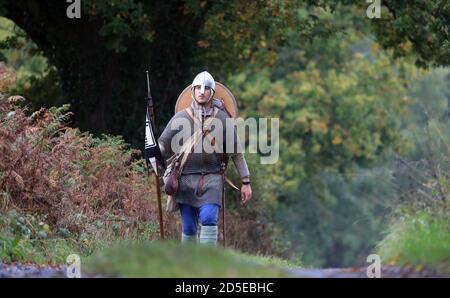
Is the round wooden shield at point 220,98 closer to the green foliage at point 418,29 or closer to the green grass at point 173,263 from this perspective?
the green grass at point 173,263

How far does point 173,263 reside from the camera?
365 inches

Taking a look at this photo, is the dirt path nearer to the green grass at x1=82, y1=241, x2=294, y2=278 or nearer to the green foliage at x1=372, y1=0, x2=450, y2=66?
the green grass at x1=82, y1=241, x2=294, y2=278

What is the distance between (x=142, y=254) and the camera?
951cm

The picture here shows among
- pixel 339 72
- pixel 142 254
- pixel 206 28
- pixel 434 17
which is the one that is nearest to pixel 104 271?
pixel 142 254

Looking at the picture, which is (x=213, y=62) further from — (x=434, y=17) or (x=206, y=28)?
(x=434, y=17)

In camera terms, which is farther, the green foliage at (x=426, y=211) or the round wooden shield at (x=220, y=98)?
the round wooden shield at (x=220, y=98)

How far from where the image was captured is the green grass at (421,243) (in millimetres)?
10266

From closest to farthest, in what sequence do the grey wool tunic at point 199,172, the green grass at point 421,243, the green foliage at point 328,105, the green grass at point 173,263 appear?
the green grass at point 173,263
the green grass at point 421,243
the grey wool tunic at point 199,172
the green foliage at point 328,105

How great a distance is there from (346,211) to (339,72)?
36.0 ft

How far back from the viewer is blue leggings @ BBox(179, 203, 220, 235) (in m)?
12.8

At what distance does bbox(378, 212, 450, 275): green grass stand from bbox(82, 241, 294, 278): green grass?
1.37 meters

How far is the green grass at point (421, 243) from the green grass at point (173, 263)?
137 centimetres

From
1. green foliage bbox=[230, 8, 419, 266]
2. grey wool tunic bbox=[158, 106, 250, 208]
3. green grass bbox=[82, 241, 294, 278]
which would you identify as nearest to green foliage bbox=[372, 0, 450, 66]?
grey wool tunic bbox=[158, 106, 250, 208]

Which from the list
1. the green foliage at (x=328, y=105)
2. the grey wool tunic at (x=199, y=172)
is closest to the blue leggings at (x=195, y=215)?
the grey wool tunic at (x=199, y=172)
